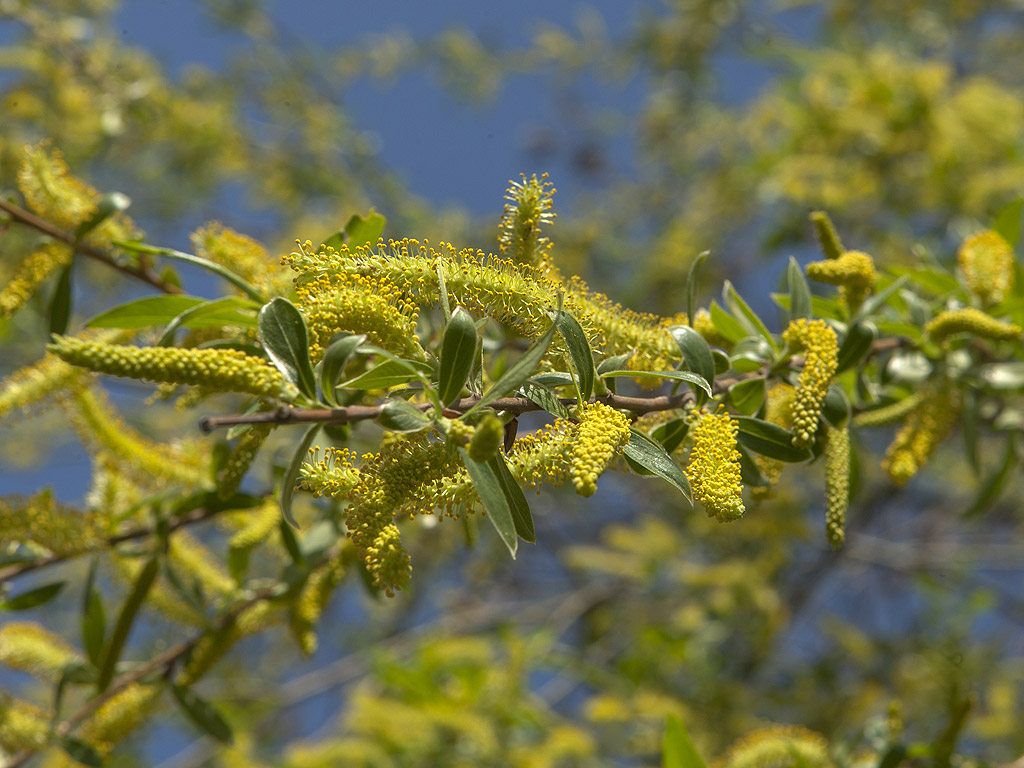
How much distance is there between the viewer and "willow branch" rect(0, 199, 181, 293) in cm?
155

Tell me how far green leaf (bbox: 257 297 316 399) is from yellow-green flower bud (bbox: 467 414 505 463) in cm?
26

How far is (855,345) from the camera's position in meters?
1.41

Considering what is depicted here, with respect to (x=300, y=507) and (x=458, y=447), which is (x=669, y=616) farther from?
(x=458, y=447)

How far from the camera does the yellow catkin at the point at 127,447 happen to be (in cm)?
160

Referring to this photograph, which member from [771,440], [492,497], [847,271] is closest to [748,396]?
[771,440]

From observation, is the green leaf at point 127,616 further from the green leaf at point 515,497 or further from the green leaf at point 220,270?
the green leaf at point 515,497

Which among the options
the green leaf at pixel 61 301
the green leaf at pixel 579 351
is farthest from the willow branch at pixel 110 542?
the green leaf at pixel 579 351

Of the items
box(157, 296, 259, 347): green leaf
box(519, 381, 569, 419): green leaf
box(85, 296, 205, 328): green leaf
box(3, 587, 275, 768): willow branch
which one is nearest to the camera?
box(519, 381, 569, 419): green leaf

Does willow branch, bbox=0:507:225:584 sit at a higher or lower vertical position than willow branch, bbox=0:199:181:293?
lower

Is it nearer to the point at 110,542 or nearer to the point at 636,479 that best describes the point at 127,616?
the point at 110,542

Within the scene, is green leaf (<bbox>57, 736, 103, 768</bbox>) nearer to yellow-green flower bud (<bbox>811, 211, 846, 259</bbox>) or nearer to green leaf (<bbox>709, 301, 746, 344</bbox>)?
green leaf (<bbox>709, 301, 746, 344</bbox>)

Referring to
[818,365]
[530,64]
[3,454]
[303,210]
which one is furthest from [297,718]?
[818,365]

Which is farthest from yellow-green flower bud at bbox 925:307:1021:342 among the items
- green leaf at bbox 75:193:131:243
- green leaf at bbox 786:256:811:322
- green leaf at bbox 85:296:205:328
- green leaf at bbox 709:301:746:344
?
green leaf at bbox 75:193:131:243

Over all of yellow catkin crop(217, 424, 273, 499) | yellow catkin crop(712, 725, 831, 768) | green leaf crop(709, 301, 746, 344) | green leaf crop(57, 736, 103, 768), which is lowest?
yellow catkin crop(712, 725, 831, 768)
